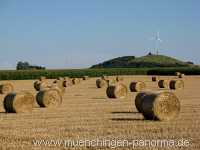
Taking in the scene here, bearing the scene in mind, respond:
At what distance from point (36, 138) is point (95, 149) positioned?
7.26 feet

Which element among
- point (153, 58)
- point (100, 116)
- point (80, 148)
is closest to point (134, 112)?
point (100, 116)

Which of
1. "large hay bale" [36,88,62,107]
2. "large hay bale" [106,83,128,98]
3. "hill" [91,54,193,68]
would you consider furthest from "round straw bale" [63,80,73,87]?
"hill" [91,54,193,68]

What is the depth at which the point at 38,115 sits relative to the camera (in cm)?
1925

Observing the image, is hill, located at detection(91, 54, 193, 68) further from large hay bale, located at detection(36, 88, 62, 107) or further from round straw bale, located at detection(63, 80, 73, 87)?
large hay bale, located at detection(36, 88, 62, 107)

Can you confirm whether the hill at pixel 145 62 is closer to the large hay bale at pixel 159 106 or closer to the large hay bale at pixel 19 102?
the large hay bale at pixel 19 102

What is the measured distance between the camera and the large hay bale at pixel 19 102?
2066cm

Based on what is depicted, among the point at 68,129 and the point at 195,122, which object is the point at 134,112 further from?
the point at 68,129

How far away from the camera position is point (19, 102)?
818 inches

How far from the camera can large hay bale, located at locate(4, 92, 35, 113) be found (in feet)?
67.8

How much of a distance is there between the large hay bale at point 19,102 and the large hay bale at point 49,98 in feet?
6.86

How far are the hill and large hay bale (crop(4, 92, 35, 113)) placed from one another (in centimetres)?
12007

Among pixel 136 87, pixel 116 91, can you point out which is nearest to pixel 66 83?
pixel 136 87

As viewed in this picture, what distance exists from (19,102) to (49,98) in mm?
2885

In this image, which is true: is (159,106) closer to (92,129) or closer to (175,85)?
(92,129)
